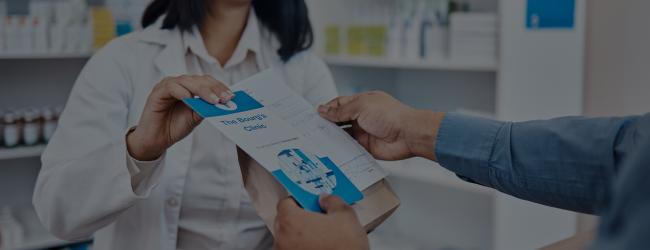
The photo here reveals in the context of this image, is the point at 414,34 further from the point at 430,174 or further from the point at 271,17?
the point at 271,17

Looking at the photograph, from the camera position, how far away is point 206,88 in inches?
51.6

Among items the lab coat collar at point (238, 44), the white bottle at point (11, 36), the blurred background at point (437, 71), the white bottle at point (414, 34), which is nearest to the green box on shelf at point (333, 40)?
the blurred background at point (437, 71)

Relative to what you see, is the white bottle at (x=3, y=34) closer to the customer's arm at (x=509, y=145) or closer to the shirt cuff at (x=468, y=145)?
the customer's arm at (x=509, y=145)

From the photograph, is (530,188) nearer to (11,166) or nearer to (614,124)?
(614,124)

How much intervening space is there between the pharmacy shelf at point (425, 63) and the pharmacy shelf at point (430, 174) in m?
0.45

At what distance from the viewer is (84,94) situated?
158 centimetres

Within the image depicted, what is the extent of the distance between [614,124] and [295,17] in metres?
0.98

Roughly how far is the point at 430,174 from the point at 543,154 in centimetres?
180

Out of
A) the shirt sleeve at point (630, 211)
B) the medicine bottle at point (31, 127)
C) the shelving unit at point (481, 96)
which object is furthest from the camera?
the medicine bottle at point (31, 127)

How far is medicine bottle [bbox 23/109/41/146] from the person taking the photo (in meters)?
3.06

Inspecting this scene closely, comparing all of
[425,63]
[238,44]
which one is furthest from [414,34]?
[238,44]

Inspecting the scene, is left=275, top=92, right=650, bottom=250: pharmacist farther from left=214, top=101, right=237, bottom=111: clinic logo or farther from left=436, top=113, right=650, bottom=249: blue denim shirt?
left=214, top=101, right=237, bottom=111: clinic logo

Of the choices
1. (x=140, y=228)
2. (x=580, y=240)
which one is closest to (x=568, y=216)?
(x=580, y=240)

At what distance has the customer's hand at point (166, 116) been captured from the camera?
1330 mm
